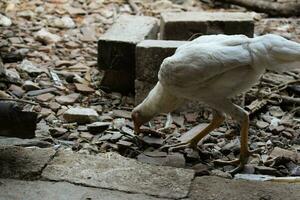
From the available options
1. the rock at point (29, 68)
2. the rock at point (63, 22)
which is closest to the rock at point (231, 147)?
the rock at point (29, 68)

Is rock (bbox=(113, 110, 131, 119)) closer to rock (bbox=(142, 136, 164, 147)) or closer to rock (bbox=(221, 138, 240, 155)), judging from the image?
rock (bbox=(142, 136, 164, 147))

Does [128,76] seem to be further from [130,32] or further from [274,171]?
[274,171]

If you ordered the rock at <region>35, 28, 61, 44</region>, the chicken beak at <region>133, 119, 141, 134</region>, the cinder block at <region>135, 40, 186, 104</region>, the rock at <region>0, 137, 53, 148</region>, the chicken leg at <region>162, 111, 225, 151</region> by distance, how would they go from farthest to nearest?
the rock at <region>35, 28, 61, 44</region> → the cinder block at <region>135, 40, 186, 104</region> → the chicken beak at <region>133, 119, 141, 134</region> → the chicken leg at <region>162, 111, 225, 151</region> → the rock at <region>0, 137, 53, 148</region>

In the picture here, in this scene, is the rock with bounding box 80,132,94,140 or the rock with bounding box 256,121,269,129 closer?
the rock with bounding box 80,132,94,140

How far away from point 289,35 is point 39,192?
4.14 metres

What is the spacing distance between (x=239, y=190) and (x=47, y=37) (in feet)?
11.9

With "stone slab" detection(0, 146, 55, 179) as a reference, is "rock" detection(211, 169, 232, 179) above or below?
below

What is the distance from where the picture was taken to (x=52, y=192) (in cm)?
324

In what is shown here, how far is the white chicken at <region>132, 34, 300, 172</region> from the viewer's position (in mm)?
3514

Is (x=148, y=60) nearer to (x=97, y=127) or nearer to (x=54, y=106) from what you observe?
(x=97, y=127)

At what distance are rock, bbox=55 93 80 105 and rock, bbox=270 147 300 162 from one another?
5.98ft

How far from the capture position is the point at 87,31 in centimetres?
657

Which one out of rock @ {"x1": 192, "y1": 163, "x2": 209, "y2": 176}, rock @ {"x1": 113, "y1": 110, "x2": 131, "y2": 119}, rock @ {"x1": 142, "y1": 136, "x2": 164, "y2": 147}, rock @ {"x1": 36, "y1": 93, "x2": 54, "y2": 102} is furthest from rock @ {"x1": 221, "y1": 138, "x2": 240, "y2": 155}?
rock @ {"x1": 36, "y1": 93, "x2": 54, "y2": 102}

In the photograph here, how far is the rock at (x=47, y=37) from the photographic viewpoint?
6219mm
